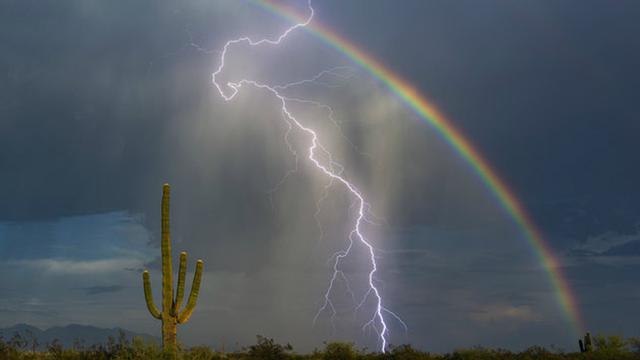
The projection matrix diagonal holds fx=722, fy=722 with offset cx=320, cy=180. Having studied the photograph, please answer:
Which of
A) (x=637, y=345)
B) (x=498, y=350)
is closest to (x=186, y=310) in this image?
(x=498, y=350)

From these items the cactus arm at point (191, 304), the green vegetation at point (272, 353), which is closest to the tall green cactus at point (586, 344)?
the green vegetation at point (272, 353)

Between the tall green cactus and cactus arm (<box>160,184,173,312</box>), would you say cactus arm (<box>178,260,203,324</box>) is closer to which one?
cactus arm (<box>160,184,173,312</box>)

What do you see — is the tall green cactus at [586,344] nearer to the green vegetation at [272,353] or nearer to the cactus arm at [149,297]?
the green vegetation at [272,353]

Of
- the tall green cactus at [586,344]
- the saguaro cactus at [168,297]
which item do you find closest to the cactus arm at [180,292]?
the saguaro cactus at [168,297]

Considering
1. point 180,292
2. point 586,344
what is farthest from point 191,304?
point 586,344

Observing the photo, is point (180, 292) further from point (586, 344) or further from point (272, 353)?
point (586, 344)

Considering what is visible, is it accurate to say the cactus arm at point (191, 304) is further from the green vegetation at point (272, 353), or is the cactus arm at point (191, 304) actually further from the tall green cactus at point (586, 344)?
the tall green cactus at point (586, 344)

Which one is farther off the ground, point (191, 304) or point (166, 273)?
point (166, 273)

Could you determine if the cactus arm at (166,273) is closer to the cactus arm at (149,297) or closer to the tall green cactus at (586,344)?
the cactus arm at (149,297)

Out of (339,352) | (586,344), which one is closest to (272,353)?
(339,352)

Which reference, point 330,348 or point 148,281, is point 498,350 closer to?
point 330,348

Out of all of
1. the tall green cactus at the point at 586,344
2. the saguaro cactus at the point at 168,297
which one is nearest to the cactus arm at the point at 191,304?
the saguaro cactus at the point at 168,297

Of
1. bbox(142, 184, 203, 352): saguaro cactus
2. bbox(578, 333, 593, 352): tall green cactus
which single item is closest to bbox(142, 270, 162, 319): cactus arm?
bbox(142, 184, 203, 352): saguaro cactus

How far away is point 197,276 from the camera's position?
27.4 metres
